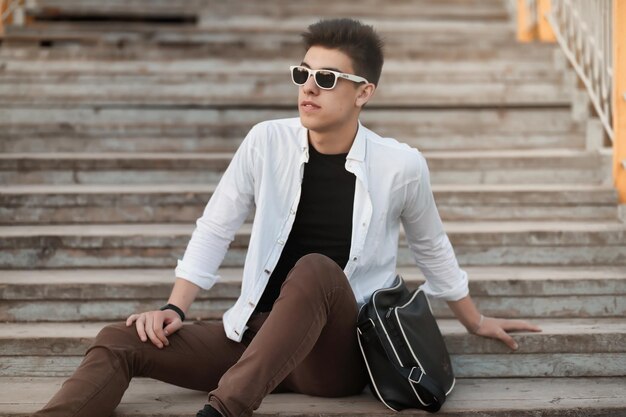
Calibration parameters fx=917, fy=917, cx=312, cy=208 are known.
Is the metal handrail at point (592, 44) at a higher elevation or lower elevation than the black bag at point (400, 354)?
higher

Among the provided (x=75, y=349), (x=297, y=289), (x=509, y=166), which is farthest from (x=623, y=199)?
(x=75, y=349)

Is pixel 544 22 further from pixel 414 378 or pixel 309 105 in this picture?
pixel 414 378

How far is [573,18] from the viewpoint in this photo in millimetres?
5352

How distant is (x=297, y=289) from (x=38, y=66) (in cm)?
350

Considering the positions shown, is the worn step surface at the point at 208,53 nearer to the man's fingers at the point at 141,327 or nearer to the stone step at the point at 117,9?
the stone step at the point at 117,9

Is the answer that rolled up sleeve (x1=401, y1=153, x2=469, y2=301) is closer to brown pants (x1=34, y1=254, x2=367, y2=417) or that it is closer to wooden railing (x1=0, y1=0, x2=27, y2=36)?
brown pants (x1=34, y1=254, x2=367, y2=417)

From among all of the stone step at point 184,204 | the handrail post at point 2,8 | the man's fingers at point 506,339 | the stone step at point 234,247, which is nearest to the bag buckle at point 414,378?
the man's fingers at point 506,339

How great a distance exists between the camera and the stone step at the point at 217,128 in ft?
16.5

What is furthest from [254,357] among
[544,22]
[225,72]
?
[544,22]

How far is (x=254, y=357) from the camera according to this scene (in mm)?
2697

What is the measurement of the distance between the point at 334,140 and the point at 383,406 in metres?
0.90

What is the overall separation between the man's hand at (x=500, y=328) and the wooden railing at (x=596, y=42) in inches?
50.1

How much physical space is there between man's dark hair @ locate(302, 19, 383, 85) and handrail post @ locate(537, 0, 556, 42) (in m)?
3.29

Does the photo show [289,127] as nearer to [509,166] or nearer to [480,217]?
[480,217]
